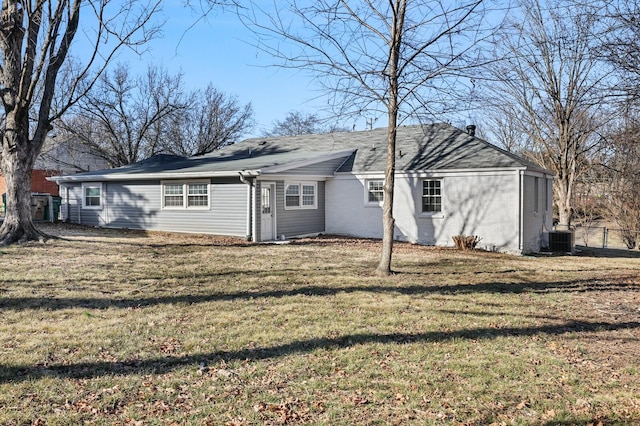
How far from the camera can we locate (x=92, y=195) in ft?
68.4

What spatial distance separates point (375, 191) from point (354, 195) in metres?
0.89

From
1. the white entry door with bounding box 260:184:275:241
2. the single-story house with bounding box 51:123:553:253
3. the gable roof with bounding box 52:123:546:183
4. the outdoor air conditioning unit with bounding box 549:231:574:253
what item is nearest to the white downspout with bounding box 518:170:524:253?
the single-story house with bounding box 51:123:553:253

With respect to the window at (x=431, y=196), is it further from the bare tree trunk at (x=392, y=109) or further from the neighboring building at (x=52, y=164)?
the neighboring building at (x=52, y=164)

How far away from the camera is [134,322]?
21.1ft

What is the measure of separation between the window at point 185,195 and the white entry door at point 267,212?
7.48ft

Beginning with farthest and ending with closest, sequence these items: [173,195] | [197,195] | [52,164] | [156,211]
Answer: [52,164] → [156,211] → [173,195] → [197,195]

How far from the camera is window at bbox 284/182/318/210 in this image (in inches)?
686

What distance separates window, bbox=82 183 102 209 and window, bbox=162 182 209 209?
410cm

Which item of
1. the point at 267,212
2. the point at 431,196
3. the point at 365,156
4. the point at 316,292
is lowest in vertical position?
the point at 316,292

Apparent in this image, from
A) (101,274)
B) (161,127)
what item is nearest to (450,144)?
(101,274)

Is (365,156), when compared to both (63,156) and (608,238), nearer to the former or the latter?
(608,238)

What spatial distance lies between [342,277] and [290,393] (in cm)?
564

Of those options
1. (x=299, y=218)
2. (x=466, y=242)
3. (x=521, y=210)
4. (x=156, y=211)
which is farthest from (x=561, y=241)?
(x=156, y=211)

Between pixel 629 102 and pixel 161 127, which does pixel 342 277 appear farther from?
pixel 161 127
